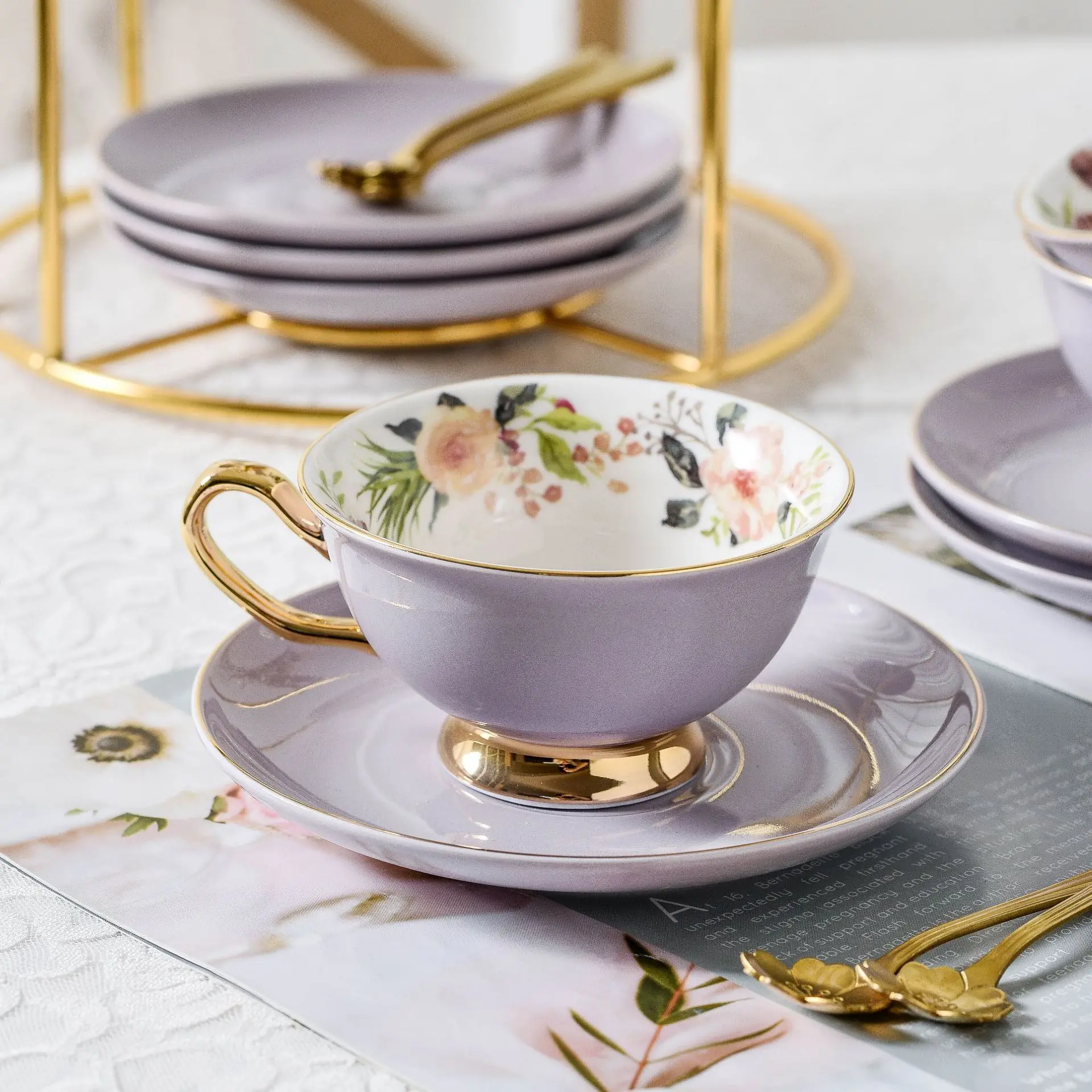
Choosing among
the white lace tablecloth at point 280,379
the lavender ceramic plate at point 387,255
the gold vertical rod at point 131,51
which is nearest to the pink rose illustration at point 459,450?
the white lace tablecloth at point 280,379

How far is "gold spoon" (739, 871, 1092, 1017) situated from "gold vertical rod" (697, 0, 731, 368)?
0.40m

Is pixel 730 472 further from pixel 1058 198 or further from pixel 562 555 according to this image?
pixel 1058 198

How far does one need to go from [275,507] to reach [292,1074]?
Result: 14 centimetres

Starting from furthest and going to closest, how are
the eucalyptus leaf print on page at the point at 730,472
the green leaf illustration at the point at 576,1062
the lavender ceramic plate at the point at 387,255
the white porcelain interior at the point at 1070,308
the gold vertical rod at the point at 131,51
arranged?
the gold vertical rod at the point at 131,51
the lavender ceramic plate at the point at 387,255
the white porcelain interior at the point at 1070,308
the eucalyptus leaf print on page at the point at 730,472
the green leaf illustration at the point at 576,1062

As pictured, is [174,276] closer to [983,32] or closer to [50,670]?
[50,670]

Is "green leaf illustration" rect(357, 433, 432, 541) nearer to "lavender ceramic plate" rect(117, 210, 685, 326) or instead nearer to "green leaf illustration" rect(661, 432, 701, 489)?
"green leaf illustration" rect(661, 432, 701, 489)

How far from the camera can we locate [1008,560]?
44 centimetres

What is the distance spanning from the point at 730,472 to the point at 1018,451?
164 millimetres

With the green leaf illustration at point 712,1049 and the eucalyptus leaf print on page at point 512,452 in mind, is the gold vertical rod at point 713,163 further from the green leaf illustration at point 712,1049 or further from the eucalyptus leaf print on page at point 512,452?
the green leaf illustration at point 712,1049

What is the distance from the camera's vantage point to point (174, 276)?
662 mm

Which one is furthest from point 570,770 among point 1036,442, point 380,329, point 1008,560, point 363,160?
point 363,160

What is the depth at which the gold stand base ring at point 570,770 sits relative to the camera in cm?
36

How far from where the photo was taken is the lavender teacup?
0.33m

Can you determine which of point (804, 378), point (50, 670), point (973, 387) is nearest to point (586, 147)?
point (804, 378)
